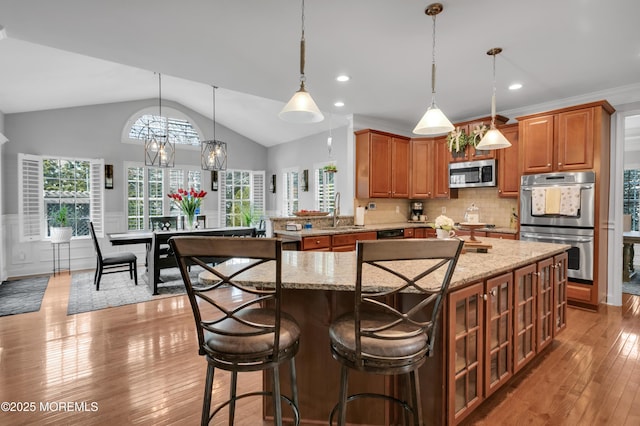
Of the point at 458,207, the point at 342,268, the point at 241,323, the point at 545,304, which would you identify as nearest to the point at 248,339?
the point at 241,323

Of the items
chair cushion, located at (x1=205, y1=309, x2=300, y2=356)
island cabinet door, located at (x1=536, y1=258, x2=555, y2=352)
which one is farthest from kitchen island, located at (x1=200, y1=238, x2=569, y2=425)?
island cabinet door, located at (x1=536, y1=258, x2=555, y2=352)

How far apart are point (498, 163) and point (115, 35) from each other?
4800mm

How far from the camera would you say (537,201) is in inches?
157

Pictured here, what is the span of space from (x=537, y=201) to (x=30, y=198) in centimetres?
795

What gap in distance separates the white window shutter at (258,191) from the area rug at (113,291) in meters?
3.08

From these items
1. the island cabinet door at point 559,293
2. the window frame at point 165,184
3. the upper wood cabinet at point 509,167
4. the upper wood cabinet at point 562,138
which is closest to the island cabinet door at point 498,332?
the island cabinet door at point 559,293

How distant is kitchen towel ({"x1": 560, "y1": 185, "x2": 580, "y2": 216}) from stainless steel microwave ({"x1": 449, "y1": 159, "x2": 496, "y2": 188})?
981 millimetres

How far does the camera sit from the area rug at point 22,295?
3.77 meters

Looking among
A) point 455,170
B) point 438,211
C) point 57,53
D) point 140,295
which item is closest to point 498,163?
point 455,170

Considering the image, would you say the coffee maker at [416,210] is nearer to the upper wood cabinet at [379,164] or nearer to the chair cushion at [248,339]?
the upper wood cabinet at [379,164]

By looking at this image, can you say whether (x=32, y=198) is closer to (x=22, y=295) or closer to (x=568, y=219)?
(x=22, y=295)

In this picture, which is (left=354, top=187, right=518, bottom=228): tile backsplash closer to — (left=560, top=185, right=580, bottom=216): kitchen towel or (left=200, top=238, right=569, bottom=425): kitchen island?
(left=560, top=185, right=580, bottom=216): kitchen towel

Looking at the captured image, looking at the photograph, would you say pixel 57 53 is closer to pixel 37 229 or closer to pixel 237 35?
pixel 237 35

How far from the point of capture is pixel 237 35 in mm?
2662
